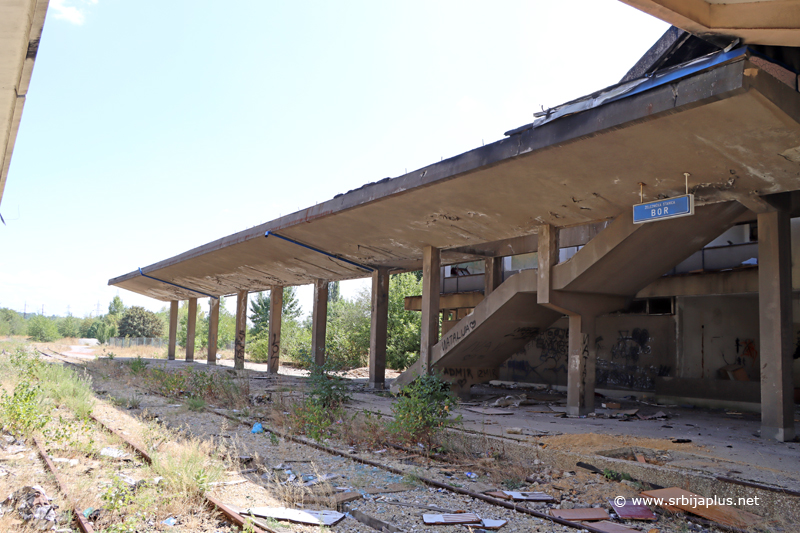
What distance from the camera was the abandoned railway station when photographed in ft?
24.0

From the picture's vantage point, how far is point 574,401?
12562mm

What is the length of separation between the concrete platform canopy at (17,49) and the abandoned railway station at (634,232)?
5884mm

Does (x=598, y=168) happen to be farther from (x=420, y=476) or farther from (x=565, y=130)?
(x=420, y=476)

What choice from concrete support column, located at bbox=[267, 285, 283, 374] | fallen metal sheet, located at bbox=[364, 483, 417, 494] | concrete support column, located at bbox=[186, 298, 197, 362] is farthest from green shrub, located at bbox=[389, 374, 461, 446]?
concrete support column, located at bbox=[186, 298, 197, 362]

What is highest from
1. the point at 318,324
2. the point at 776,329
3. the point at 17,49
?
the point at 17,49

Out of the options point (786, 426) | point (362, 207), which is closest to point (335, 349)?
point (362, 207)

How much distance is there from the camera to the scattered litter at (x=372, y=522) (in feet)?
18.0

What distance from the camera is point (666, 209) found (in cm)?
878

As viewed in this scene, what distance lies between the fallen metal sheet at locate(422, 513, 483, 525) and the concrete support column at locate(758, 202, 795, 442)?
21.9 ft

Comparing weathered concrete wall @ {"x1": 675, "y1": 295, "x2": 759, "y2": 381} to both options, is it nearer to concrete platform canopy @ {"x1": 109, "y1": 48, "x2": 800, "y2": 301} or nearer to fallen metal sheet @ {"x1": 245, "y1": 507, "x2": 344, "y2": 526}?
concrete platform canopy @ {"x1": 109, "y1": 48, "x2": 800, "y2": 301}

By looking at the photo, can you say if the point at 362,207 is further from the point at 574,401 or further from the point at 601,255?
the point at 574,401

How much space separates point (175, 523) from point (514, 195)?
874 centimetres

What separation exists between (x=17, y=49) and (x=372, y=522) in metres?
5.64

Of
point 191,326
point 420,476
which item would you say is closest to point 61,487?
point 420,476
